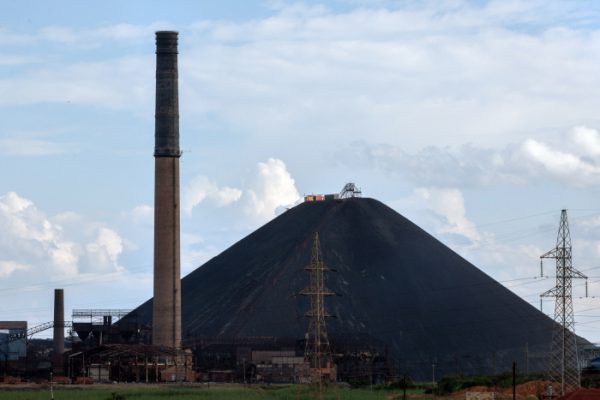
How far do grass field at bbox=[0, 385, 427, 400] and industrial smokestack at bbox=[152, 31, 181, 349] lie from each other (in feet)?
63.8

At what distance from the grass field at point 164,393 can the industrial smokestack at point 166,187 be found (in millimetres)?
19460

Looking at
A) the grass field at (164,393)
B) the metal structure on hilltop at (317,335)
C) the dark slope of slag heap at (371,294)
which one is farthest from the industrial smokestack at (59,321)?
the grass field at (164,393)

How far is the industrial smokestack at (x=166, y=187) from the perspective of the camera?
12169cm

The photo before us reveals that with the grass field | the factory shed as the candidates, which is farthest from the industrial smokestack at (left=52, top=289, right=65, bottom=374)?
the grass field

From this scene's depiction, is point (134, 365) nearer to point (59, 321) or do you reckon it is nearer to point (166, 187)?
point (166, 187)

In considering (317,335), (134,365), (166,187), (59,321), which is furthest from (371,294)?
(317,335)

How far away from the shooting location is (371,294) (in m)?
171

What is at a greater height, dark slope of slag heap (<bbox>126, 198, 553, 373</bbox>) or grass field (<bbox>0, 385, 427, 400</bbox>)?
dark slope of slag heap (<bbox>126, 198, 553, 373</bbox>)

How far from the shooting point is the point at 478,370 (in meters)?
152

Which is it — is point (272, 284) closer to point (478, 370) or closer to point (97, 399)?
point (478, 370)

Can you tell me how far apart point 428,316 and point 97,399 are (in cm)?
9087

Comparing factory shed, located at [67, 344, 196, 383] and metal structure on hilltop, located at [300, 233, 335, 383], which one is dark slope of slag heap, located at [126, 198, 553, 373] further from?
factory shed, located at [67, 344, 196, 383]

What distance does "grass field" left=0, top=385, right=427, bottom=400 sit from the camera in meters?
84.5

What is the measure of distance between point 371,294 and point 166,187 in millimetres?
54882
